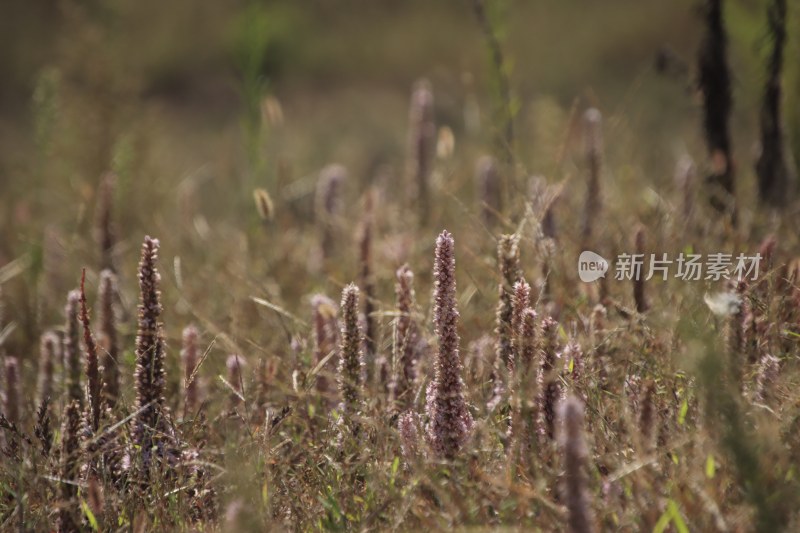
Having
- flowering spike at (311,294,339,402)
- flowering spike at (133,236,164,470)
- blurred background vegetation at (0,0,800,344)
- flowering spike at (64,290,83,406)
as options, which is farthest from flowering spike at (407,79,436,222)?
flowering spike at (133,236,164,470)

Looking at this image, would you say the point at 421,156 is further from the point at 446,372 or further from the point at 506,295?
the point at 446,372

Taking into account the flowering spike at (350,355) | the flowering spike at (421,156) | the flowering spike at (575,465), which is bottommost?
the flowering spike at (575,465)

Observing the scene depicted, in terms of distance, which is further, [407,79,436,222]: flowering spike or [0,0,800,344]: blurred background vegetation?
[407,79,436,222]: flowering spike

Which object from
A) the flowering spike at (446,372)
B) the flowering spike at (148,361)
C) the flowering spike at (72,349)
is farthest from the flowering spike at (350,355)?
the flowering spike at (72,349)

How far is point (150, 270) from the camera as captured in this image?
1695 millimetres

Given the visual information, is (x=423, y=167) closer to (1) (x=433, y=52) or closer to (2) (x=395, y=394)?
(2) (x=395, y=394)

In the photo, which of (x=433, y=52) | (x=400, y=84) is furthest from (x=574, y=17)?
(x=400, y=84)

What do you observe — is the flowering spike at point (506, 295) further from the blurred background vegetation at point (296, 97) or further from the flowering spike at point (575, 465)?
the flowering spike at point (575, 465)

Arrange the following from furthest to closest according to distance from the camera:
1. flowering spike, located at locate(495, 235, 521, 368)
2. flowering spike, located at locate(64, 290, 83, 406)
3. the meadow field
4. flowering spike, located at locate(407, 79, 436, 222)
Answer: flowering spike, located at locate(407, 79, 436, 222), flowering spike, located at locate(64, 290, 83, 406), flowering spike, located at locate(495, 235, 521, 368), the meadow field

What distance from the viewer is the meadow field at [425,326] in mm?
1511

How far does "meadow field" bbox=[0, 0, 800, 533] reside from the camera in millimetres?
1511

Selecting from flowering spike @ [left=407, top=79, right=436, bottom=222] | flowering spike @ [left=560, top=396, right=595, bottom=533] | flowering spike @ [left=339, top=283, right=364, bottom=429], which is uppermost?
flowering spike @ [left=407, top=79, right=436, bottom=222]

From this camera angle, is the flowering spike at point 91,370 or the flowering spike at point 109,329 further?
the flowering spike at point 109,329

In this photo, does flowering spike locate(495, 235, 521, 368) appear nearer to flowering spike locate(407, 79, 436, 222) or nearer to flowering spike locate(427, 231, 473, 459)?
flowering spike locate(427, 231, 473, 459)
